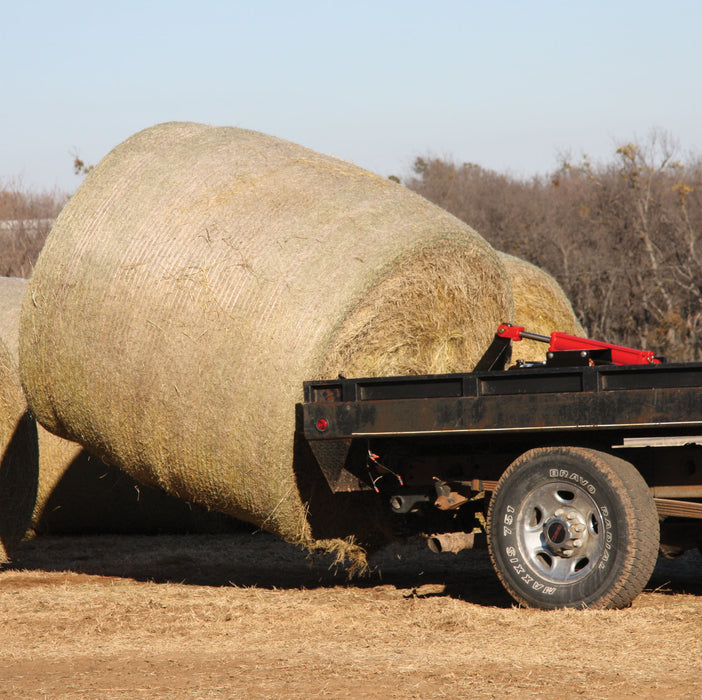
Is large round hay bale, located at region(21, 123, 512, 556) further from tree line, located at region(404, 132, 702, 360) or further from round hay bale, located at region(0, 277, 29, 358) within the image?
tree line, located at region(404, 132, 702, 360)

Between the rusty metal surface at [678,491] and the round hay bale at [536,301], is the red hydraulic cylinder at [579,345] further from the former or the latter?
the round hay bale at [536,301]

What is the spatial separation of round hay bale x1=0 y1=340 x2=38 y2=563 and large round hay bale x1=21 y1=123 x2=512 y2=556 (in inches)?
38.6

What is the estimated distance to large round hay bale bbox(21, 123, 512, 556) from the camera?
6738 millimetres

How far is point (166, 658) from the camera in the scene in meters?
5.45

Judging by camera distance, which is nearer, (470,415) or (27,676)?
(27,676)

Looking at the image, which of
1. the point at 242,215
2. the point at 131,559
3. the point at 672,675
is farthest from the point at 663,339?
the point at 672,675

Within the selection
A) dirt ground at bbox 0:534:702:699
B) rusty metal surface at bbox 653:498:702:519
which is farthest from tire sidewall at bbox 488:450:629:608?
rusty metal surface at bbox 653:498:702:519

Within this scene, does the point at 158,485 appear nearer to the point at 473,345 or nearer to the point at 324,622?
the point at 324,622

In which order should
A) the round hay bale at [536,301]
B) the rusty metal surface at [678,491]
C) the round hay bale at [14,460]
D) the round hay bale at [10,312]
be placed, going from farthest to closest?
the round hay bale at [10,312], the round hay bale at [536,301], the round hay bale at [14,460], the rusty metal surface at [678,491]

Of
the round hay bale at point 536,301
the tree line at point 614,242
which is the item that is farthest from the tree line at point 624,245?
the round hay bale at point 536,301

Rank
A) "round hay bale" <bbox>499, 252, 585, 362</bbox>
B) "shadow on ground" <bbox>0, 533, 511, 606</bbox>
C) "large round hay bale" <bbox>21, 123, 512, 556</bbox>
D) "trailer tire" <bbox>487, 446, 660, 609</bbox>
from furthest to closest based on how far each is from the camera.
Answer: "round hay bale" <bbox>499, 252, 585, 362</bbox> < "shadow on ground" <bbox>0, 533, 511, 606</bbox> < "large round hay bale" <bbox>21, 123, 512, 556</bbox> < "trailer tire" <bbox>487, 446, 660, 609</bbox>

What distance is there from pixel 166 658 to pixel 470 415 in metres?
2.20

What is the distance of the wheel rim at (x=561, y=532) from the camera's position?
6.19 metres

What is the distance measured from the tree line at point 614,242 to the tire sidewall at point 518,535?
15167 mm
